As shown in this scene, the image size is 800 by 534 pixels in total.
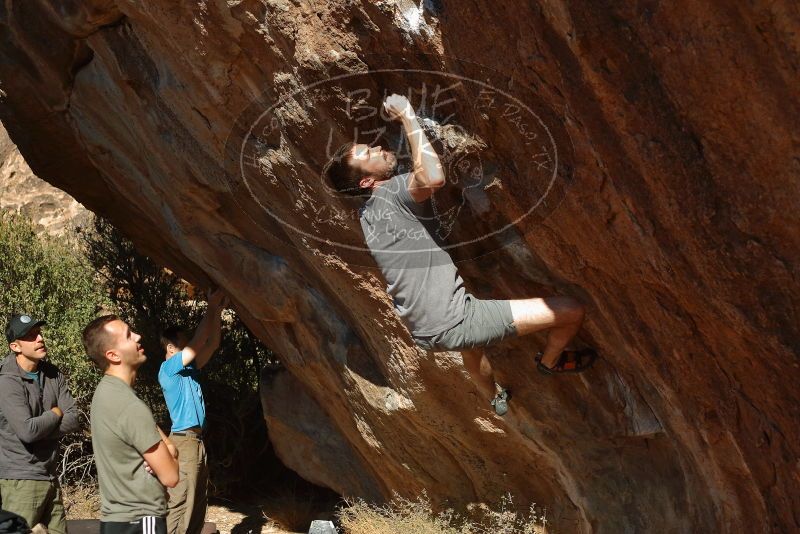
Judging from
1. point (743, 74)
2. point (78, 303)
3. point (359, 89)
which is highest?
point (743, 74)

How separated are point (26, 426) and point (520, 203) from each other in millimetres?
2822

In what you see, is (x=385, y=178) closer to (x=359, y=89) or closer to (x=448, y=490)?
(x=359, y=89)

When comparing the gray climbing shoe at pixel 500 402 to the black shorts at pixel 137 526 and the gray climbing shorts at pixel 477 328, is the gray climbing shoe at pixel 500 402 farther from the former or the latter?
the black shorts at pixel 137 526

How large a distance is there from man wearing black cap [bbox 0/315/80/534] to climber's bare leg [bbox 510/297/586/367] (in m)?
2.64

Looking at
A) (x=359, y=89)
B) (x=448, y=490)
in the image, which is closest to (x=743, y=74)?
(x=359, y=89)

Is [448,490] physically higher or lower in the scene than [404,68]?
lower

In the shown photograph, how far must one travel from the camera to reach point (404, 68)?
4.04 meters

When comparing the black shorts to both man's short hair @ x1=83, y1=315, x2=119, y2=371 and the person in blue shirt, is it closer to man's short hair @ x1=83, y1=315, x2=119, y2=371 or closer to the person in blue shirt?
man's short hair @ x1=83, y1=315, x2=119, y2=371

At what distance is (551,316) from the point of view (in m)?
3.89

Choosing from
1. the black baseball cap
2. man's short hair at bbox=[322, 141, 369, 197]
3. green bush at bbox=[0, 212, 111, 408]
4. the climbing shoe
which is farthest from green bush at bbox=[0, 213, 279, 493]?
the climbing shoe

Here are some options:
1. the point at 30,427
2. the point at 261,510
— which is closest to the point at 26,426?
the point at 30,427

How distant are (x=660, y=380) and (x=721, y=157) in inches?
48.8

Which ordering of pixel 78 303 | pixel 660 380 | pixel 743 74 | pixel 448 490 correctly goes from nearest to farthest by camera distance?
pixel 743 74 → pixel 660 380 → pixel 448 490 → pixel 78 303

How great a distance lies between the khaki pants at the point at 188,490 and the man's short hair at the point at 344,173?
214 cm
